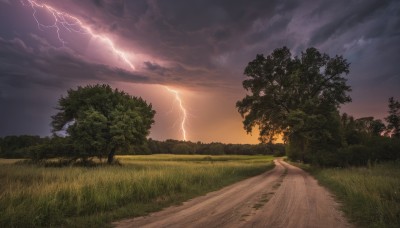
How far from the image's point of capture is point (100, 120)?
1474 inches

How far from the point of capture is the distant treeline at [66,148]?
127ft

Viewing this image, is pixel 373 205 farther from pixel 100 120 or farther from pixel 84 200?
pixel 100 120

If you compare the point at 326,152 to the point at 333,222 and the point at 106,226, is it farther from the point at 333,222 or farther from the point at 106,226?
the point at 106,226

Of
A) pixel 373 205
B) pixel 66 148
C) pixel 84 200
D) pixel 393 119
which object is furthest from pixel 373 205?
pixel 393 119

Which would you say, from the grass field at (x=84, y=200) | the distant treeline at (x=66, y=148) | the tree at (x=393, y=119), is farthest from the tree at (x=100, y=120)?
the tree at (x=393, y=119)

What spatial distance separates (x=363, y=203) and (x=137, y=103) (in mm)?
35819

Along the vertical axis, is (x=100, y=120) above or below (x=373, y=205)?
above

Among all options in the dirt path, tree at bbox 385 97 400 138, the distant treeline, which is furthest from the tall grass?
tree at bbox 385 97 400 138

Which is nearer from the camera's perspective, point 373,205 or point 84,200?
point 373,205

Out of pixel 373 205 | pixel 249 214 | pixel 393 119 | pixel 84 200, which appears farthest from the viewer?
pixel 393 119

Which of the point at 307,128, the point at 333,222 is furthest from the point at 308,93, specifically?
the point at 333,222

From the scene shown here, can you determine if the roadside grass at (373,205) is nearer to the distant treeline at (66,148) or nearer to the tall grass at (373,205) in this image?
the tall grass at (373,205)

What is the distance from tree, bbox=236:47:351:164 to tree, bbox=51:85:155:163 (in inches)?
571

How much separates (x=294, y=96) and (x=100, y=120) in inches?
932
